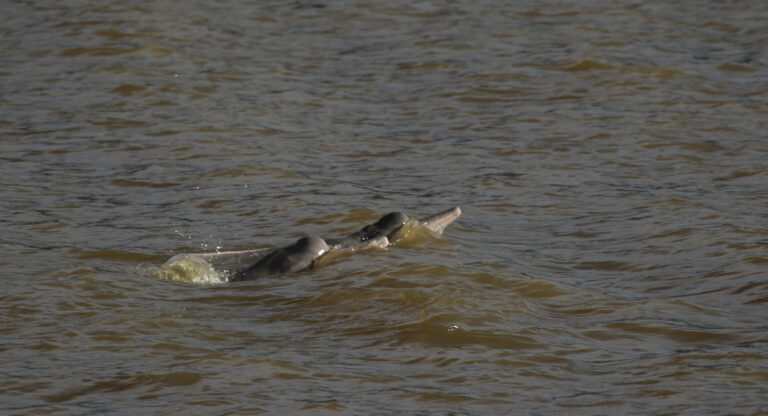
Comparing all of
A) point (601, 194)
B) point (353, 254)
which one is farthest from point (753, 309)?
point (601, 194)

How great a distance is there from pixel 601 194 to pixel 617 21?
8333 millimetres

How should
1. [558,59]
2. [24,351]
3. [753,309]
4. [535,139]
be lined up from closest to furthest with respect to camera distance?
[24,351] → [753,309] → [535,139] → [558,59]

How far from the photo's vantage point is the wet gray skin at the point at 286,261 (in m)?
8.69

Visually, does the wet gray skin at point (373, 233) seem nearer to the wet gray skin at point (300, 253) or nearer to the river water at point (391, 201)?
the wet gray skin at point (300, 253)

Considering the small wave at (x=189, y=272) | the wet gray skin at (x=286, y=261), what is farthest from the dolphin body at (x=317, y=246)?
the small wave at (x=189, y=272)

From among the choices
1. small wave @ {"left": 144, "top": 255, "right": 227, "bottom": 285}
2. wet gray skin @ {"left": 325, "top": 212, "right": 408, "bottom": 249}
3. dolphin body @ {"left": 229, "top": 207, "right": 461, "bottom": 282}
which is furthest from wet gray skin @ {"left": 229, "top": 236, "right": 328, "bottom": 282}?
wet gray skin @ {"left": 325, "top": 212, "right": 408, "bottom": 249}

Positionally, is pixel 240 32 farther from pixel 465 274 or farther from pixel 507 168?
pixel 465 274

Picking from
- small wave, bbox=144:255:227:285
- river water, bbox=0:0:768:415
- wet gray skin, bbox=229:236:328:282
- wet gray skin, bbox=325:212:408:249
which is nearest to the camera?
river water, bbox=0:0:768:415

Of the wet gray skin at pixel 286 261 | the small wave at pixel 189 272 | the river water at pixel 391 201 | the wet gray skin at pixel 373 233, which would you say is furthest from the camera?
the wet gray skin at pixel 373 233

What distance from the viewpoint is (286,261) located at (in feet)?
28.7

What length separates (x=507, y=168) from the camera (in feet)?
41.5

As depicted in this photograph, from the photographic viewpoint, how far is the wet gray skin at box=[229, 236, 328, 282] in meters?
8.69

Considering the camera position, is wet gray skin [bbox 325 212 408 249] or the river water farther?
wet gray skin [bbox 325 212 408 249]

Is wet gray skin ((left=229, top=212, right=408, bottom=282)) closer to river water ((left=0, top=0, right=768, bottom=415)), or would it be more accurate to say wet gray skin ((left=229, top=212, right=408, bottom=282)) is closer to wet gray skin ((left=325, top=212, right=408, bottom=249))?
wet gray skin ((left=325, top=212, right=408, bottom=249))
